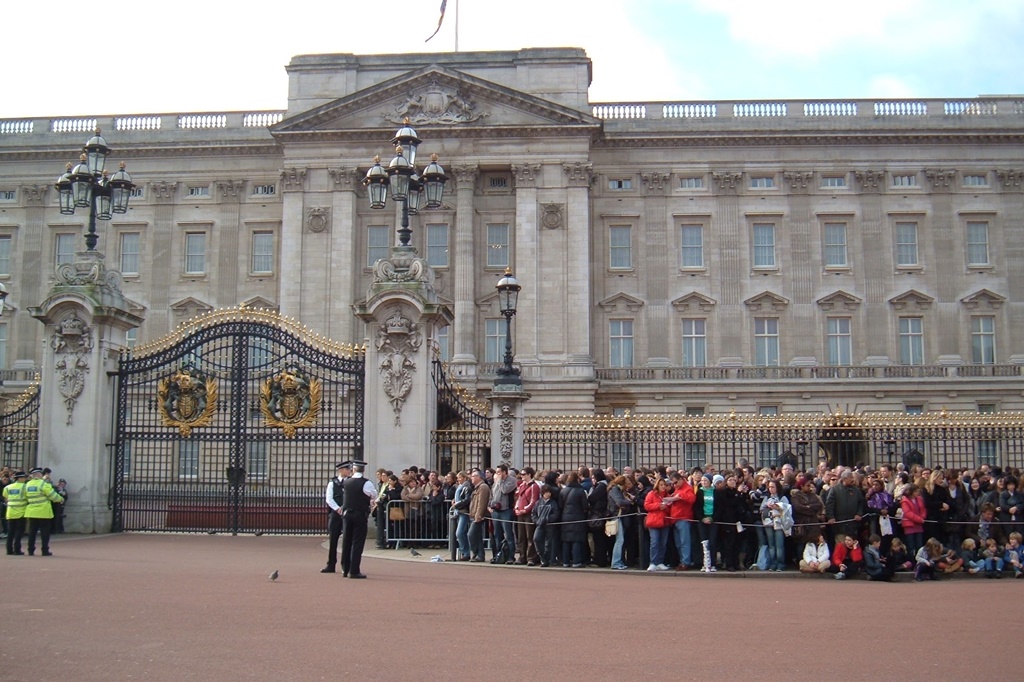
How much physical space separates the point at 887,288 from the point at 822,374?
5308 mm

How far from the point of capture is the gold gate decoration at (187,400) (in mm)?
22859

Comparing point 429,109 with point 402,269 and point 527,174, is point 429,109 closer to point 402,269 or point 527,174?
point 527,174

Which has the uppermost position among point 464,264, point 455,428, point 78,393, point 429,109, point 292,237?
point 429,109

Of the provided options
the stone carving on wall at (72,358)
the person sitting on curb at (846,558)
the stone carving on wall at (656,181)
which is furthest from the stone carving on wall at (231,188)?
the person sitting on curb at (846,558)

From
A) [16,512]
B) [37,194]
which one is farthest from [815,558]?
[37,194]

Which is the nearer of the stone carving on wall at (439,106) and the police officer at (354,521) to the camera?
the police officer at (354,521)

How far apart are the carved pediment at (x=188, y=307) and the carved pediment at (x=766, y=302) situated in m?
25.5

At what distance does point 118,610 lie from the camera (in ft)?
39.5

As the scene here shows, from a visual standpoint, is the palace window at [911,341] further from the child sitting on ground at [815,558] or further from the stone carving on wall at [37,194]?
the stone carving on wall at [37,194]

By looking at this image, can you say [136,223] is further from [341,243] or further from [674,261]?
[674,261]

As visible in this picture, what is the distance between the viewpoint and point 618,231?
171ft

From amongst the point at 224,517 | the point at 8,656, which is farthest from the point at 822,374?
the point at 8,656

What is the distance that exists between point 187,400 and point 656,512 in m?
10.9

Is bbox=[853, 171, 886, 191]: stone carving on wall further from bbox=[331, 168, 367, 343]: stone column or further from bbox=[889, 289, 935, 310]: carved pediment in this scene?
bbox=[331, 168, 367, 343]: stone column
